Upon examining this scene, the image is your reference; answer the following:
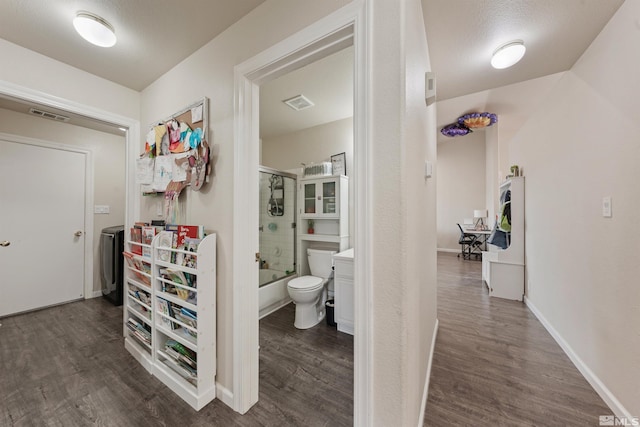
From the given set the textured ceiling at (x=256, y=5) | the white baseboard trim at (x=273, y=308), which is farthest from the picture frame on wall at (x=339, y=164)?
the white baseboard trim at (x=273, y=308)

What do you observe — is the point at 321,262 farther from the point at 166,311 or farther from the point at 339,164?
the point at 166,311

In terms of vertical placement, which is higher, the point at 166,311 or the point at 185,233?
the point at 185,233

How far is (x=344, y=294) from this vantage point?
227 cm

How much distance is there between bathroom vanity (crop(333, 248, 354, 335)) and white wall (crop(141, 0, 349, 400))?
44.5 inches

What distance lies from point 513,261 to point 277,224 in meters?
Answer: 3.17

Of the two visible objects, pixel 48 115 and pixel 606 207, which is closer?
pixel 606 207

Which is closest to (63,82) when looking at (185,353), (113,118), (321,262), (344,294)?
(113,118)

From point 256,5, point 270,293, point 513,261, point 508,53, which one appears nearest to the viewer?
point 256,5

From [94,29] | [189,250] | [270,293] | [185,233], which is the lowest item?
[270,293]

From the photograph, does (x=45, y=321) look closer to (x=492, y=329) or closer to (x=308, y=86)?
(x=308, y=86)

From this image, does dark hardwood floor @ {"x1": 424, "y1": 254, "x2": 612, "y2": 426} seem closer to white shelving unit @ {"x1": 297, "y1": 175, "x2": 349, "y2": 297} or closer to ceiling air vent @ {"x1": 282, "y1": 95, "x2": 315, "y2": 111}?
white shelving unit @ {"x1": 297, "y1": 175, "x2": 349, "y2": 297}

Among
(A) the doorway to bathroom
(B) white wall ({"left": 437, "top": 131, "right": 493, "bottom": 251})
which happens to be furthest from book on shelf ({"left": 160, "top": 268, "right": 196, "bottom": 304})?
(B) white wall ({"left": 437, "top": 131, "right": 493, "bottom": 251})

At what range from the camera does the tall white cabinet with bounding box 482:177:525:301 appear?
301 cm

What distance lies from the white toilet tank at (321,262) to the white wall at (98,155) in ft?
9.87
